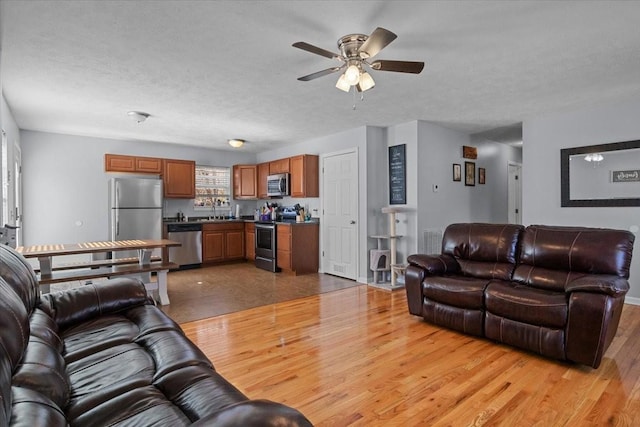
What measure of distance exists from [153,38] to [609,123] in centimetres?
484

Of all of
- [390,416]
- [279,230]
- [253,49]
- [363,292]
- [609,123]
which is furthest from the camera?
[279,230]

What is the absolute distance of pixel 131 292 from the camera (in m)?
2.36

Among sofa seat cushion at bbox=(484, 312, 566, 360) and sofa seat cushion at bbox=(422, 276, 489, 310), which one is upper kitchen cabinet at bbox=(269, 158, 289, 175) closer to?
sofa seat cushion at bbox=(422, 276, 489, 310)

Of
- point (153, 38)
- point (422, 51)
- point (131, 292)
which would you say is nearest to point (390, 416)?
point (131, 292)

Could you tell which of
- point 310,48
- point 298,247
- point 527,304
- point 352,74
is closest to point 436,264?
point 527,304

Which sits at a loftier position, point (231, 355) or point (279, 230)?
point (279, 230)

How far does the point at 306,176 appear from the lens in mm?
6062

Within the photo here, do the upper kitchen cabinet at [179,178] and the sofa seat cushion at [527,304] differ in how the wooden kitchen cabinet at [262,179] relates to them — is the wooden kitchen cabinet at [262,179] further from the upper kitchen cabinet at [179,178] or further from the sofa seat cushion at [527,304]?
the sofa seat cushion at [527,304]

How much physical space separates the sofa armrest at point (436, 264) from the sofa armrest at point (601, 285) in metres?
1.09

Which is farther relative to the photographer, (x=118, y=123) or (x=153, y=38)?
(x=118, y=123)

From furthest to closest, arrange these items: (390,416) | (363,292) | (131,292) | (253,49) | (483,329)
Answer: (363,292), (483,329), (253,49), (131,292), (390,416)

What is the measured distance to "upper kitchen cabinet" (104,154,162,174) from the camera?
6020mm

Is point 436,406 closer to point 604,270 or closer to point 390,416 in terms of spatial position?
point 390,416

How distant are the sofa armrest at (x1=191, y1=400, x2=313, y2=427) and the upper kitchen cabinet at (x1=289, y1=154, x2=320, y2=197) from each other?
5291 mm
